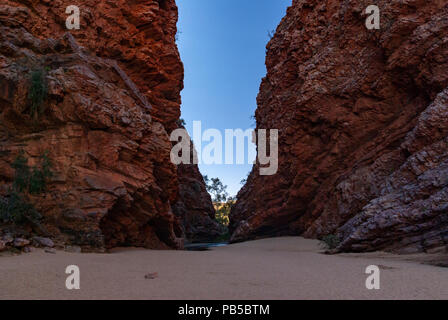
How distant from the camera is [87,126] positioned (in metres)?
9.94

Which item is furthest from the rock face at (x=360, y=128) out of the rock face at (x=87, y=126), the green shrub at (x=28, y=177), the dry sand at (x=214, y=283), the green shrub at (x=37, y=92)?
the green shrub at (x=37, y=92)

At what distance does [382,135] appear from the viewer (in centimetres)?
1200

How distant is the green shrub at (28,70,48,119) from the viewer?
29.5ft

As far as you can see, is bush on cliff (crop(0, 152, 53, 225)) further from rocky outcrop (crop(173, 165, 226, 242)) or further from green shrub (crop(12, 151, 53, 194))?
rocky outcrop (crop(173, 165, 226, 242))

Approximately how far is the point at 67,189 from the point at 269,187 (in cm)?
1389

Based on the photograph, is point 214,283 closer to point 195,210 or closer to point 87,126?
point 87,126

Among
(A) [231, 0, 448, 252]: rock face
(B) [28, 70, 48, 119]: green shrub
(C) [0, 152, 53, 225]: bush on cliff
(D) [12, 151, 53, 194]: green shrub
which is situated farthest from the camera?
(B) [28, 70, 48, 119]: green shrub

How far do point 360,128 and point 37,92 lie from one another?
14002 mm

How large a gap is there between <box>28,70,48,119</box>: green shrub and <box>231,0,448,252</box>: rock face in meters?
11.2

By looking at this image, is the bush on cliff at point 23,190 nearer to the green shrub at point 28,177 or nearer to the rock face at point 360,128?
the green shrub at point 28,177

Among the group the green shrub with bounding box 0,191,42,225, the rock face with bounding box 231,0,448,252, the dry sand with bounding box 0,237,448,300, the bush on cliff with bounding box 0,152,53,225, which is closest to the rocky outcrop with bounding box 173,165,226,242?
the rock face with bounding box 231,0,448,252

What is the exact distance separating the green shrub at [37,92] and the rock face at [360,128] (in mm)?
11169

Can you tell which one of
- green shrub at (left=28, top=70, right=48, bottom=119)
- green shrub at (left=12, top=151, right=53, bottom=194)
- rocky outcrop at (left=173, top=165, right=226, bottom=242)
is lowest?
rocky outcrop at (left=173, top=165, right=226, bottom=242)

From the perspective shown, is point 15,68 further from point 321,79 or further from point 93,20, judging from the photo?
point 321,79
